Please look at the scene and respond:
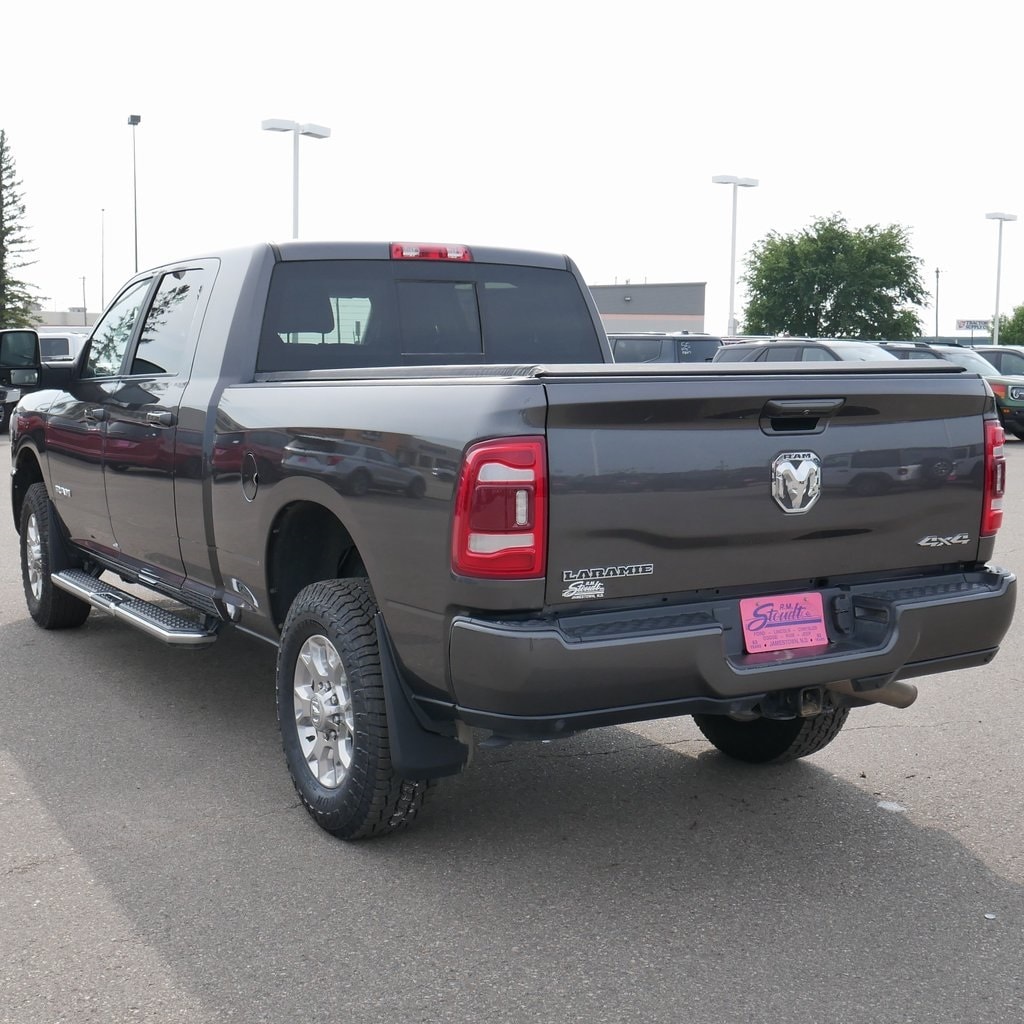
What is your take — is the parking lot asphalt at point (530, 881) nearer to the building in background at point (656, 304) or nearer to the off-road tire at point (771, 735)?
the off-road tire at point (771, 735)

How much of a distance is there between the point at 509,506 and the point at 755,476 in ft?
2.58

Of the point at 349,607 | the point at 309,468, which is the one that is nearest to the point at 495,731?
the point at 349,607

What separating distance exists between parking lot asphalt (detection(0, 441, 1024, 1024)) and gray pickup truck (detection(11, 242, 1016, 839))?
1.11ft

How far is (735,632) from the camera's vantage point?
3.79 m

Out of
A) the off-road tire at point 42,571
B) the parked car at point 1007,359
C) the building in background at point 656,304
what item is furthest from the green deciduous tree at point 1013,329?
the off-road tire at point 42,571

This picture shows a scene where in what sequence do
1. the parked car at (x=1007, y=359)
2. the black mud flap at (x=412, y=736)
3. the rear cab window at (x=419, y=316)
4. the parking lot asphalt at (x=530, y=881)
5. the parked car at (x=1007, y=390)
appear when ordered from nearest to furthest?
the parking lot asphalt at (x=530, y=881)
the black mud flap at (x=412, y=736)
the rear cab window at (x=419, y=316)
the parked car at (x=1007, y=390)
the parked car at (x=1007, y=359)

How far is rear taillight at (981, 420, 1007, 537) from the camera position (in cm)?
429

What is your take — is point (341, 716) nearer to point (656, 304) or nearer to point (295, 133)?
point (295, 133)

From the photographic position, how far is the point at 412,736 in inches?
156

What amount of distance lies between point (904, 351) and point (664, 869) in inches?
781

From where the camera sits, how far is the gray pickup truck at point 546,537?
354 cm

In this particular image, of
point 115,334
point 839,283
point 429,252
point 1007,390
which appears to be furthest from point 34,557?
point 839,283

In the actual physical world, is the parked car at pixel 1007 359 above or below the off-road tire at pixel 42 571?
above

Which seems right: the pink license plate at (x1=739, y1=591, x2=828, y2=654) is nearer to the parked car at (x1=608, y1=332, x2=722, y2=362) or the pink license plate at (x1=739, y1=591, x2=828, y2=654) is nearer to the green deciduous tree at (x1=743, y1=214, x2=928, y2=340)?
the parked car at (x1=608, y1=332, x2=722, y2=362)
